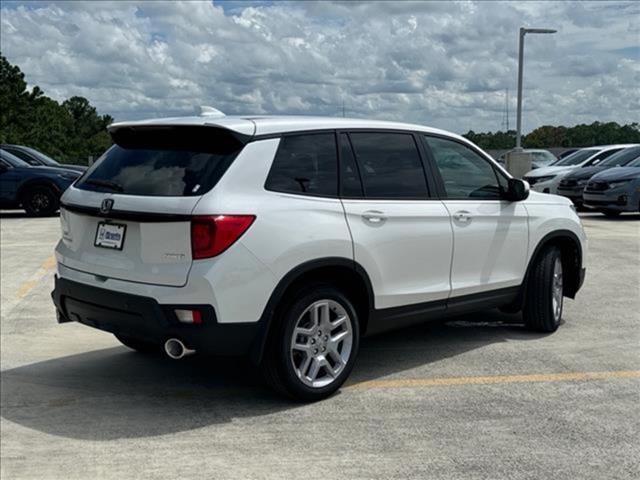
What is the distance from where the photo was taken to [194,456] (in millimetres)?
4320

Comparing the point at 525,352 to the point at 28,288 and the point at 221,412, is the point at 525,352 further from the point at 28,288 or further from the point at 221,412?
the point at 28,288

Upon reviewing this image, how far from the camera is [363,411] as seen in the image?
4953 mm

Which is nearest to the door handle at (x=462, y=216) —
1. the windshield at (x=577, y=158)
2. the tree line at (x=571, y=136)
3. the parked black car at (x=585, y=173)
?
→ the tree line at (x=571, y=136)

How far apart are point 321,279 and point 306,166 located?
28.2 inches

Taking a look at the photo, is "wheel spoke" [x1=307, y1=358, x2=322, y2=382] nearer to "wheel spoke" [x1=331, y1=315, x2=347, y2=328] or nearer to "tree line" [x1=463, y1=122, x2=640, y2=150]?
"wheel spoke" [x1=331, y1=315, x2=347, y2=328]

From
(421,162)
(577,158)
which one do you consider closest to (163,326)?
(421,162)

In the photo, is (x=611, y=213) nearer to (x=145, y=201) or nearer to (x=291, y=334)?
(x=291, y=334)

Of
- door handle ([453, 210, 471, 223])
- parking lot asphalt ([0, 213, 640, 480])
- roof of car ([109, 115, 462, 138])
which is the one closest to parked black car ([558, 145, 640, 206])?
parking lot asphalt ([0, 213, 640, 480])

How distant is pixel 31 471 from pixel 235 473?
1.11 meters

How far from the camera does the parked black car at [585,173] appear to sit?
19016 mm

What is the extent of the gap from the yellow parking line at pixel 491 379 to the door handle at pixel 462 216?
3.77 ft

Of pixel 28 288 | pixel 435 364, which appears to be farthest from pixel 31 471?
pixel 28 288

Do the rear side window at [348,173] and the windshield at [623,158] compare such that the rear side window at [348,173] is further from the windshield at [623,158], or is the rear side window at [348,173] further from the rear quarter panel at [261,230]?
the windshield at [623,158]

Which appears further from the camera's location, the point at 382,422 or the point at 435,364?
the point at 435,364
